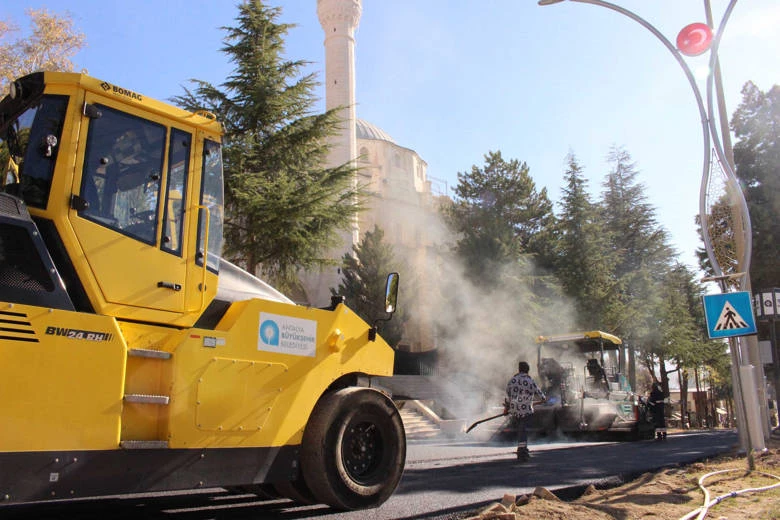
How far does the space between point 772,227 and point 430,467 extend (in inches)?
927

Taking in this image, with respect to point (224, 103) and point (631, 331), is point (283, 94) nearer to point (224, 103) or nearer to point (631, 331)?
point (224, 103)

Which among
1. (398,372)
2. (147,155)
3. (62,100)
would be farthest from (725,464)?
(398,372)

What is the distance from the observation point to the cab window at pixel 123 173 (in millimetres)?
4191

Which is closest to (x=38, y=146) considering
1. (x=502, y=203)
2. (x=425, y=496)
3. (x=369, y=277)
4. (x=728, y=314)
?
(x=425, y=496)

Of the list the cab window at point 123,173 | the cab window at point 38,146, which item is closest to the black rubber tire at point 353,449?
the cab window at point 123,173

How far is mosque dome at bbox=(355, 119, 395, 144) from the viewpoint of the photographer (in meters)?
55.8

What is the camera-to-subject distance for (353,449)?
5250mm

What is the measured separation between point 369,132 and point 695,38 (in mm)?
48548

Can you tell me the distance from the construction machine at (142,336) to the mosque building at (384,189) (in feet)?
94.7

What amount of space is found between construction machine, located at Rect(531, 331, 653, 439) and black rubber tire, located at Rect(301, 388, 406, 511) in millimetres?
10882

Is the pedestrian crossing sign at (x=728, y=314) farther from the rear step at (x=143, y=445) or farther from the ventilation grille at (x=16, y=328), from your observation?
the ventilation grille at (x=16, y=328)

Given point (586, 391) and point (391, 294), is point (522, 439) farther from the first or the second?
point (586, 391)

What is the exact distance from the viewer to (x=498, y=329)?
30.5 m

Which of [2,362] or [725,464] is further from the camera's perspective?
[725,464]
